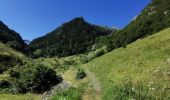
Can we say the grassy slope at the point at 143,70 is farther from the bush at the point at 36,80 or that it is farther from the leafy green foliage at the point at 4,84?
the leafy green foliage at the point at 4,84

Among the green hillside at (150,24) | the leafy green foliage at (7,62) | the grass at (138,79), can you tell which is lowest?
the grass at (138,79)

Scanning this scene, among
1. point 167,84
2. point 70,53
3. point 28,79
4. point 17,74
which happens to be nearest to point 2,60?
point 17,74

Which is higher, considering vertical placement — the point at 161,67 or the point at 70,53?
the point at 70,53

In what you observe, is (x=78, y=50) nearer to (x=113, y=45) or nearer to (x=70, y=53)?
(x=70, y=53)

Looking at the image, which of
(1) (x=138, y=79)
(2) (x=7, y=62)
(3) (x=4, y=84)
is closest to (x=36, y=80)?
(3) (x=4, y=84)

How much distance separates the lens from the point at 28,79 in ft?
174

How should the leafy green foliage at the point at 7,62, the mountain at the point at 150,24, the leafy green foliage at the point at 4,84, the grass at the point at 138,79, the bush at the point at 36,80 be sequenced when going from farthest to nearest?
1. the mountain at the point at 150,24
2. the leafy green foliage at the point at 7,62
3. the leafy green foliage at the point at 4,84
4. the bush at the point at 36,80
5. the grass at the point at 138,79

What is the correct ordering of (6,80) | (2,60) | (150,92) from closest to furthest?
(150,92)
(6,80)
(2,60)

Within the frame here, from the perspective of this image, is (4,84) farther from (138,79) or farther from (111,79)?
(138,79)

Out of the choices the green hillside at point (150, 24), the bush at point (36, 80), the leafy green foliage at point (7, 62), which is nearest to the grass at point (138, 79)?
the bush at point (36, 80)

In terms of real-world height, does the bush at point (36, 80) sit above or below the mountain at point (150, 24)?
below

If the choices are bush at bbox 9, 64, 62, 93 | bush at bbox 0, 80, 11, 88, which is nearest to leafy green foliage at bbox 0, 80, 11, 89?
bush at bbox 0, 80, 11, 88

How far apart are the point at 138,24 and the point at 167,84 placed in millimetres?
64375

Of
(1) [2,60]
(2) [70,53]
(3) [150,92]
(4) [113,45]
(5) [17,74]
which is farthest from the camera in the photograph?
(2) [70,53]
